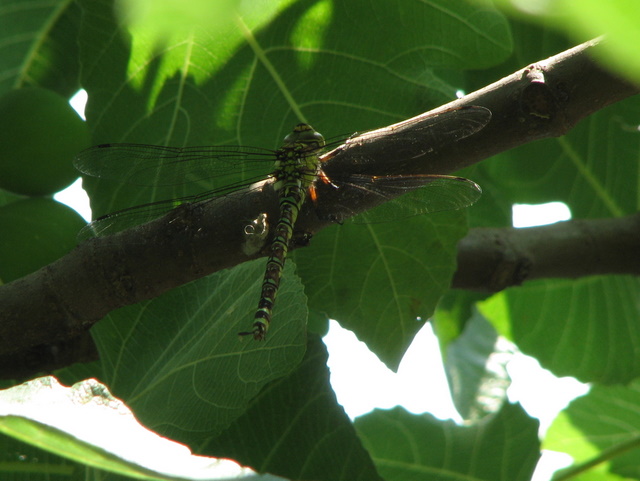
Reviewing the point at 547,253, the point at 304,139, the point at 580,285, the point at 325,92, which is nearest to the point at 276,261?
the point at 304,139

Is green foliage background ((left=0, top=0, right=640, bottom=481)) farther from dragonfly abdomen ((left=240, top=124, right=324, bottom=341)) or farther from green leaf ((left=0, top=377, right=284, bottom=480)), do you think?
green leaf ((left=0, top=377, right=284, bottom=480))

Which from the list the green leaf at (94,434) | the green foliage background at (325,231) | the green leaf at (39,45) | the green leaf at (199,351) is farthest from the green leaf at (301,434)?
the green leaf at (39,45)

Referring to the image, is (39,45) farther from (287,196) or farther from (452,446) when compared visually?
(452,446)

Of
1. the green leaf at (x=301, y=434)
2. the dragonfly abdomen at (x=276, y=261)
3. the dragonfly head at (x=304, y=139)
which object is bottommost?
the green leaf at (x=301, y=434)

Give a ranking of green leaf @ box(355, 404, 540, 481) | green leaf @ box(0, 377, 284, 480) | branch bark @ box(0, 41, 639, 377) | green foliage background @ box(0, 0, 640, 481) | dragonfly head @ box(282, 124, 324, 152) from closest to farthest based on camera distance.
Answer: green leaf @ box(0, 377, 284, 480)
branch bark @ box(0, 41, 639, 377)
green foliage background @ box(0, 0, 640, 481)
dragonfly head @ box(282, 124, 324, 152)
green leaf @ box(355, 404, 540, 481)

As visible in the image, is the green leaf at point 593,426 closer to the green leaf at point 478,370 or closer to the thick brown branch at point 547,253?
the green leaf at point 478,370

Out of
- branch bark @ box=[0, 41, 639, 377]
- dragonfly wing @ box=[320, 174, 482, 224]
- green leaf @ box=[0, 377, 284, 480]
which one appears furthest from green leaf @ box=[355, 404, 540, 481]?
green leaf @ box=[0, 377, 284, 480]

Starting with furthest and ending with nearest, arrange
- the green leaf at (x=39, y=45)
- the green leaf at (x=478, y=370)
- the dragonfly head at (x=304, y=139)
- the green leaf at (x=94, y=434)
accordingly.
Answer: the green leaf at (x=478, y=370) → the green leaf at (x=39, y=45) → the dragonfly head at (x=304, y=139) → the green leaf at (x=94, y=434)
